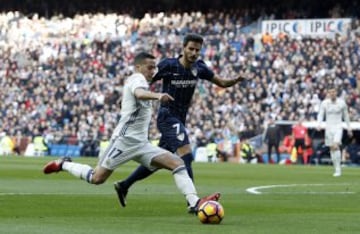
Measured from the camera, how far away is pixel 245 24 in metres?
55.7

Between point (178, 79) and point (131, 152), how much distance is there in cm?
192

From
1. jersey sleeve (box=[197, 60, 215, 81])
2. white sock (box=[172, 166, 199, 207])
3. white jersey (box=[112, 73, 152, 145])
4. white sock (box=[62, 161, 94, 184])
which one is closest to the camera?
white sock (box=[172, 166, 199, 207])

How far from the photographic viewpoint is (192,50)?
14.7 metres

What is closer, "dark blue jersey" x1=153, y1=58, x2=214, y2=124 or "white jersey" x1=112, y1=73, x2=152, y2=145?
"white jersey" x1=112, y1=73, x2=152, y2=145

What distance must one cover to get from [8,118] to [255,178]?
30.7 m

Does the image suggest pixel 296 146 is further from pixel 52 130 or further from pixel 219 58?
A: pixel 52 130

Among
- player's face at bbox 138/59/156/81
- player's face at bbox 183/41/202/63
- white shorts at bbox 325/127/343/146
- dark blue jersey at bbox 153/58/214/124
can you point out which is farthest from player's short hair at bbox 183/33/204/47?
white shorts at bbox 325/127/343/146

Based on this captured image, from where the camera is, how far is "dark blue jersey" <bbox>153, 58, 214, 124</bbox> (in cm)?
1545

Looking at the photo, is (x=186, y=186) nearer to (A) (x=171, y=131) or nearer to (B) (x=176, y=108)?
(A) (x=171, y=131)

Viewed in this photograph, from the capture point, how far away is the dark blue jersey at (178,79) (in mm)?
15453

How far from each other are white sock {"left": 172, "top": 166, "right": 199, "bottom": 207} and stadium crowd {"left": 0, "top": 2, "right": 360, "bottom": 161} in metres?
30.9

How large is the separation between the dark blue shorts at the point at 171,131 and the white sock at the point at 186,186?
1.91 m

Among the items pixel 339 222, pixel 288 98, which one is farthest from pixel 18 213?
pixel 288 98

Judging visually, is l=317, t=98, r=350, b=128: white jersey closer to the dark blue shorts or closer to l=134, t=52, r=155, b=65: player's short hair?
the dark blue shorts
